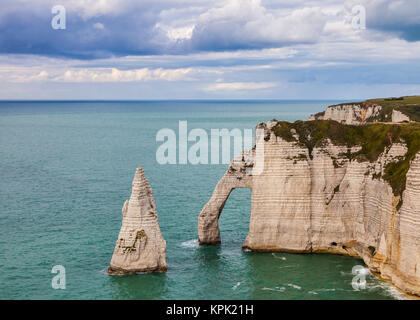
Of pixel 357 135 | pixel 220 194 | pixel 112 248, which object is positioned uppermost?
pixel 357 135

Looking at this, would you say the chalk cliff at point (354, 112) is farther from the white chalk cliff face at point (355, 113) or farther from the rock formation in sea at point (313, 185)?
the rock formation in sea at point (313, 185)

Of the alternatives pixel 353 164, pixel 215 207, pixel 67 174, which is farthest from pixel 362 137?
pixel 67 174

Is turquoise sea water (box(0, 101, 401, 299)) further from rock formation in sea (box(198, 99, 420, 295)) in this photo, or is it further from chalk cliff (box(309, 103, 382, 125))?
chalk cliff (box(309, 103, 382, 125))

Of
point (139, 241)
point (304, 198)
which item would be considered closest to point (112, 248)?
point (139, 241)

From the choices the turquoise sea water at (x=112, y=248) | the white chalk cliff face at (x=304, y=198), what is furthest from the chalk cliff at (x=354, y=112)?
the white chalk cliff face at (x=304, y=198)

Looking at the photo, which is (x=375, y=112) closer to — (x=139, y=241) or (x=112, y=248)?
(x=112, y=248)
